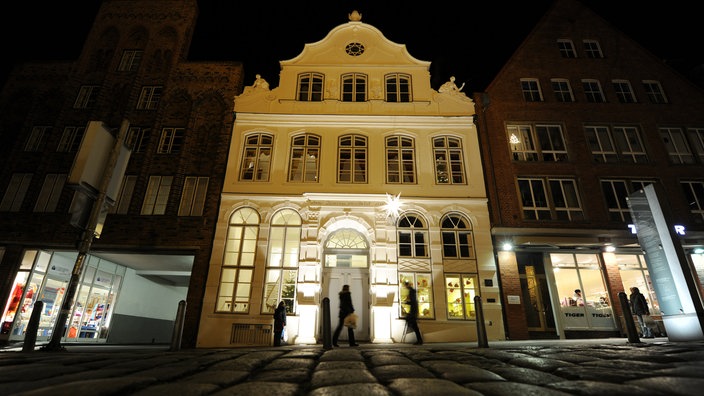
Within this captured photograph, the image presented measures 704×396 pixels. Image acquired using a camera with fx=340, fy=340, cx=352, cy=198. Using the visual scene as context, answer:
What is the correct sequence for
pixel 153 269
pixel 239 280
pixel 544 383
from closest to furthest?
pixel 544 383
pixel 239 280
pixel 153 269

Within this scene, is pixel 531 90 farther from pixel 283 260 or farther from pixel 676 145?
pixel 283 260

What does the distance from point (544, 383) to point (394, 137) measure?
1394 cm

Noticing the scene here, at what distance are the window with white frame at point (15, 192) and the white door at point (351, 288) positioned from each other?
13923 millimetres

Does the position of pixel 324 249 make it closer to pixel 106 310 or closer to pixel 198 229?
pixel 198 229

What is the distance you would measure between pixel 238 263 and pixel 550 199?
45.0 feet

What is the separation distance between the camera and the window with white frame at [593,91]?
17312 mm

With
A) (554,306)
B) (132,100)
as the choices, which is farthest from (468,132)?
(132,100)

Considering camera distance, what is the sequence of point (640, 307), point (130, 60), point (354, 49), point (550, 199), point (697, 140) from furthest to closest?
point (354, 49), point (130, 60), point (697, 140), point (550, 199), point (640, 307)

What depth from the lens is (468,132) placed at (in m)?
16.0

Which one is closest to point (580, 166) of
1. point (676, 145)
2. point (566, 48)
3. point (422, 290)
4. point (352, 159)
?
point (676, 145)

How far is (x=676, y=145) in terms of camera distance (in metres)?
16.4

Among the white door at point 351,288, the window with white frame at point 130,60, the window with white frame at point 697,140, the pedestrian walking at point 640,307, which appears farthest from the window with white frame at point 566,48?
the window with white frame at point 130,60

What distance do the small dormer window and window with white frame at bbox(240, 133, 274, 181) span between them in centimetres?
640

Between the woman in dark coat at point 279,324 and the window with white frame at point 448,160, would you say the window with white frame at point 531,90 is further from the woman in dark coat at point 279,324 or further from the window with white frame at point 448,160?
the woman in dark coat at point 279,324
